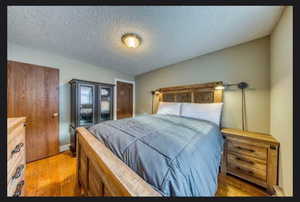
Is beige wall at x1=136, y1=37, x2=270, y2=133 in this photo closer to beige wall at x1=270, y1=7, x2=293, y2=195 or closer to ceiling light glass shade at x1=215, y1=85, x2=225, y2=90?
ceiling light glass shade at x1=215, y1=85, x2=225, y2=90

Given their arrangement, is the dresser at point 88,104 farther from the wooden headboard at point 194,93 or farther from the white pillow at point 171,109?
the wooden headboard at point 194,93

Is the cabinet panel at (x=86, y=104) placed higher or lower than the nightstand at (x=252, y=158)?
higher

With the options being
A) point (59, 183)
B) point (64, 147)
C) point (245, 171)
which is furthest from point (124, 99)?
point (245, 171)

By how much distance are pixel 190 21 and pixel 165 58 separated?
1.24 meters

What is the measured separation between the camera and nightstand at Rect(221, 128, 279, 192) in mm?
1397

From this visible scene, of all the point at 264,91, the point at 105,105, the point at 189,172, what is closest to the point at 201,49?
the point at 264,91

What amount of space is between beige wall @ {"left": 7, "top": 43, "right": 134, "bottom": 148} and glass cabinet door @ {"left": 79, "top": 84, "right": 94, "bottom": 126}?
46 cm

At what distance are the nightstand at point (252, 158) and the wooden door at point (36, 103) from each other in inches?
141

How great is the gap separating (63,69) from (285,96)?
4016 mm

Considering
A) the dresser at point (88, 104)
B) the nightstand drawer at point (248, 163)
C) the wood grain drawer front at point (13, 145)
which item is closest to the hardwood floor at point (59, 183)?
the nightstand drawer at point (248, 163)

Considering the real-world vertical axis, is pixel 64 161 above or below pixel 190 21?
below

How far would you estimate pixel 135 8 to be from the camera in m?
1.26

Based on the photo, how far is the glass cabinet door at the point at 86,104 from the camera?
2.50m

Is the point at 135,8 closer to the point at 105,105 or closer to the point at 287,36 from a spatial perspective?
the point at 287,36
